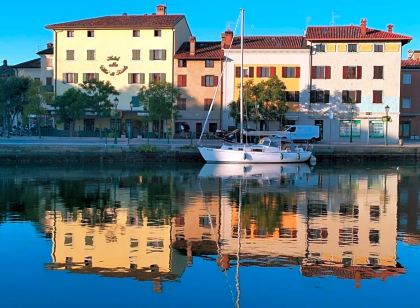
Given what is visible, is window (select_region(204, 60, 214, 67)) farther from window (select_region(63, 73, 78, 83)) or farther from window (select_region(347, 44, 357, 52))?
window (select_region(63, 73, 78, 83))

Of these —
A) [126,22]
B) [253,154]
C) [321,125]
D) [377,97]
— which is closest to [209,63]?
[126,22]

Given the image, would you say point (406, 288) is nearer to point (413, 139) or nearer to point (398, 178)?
point (398, 178)

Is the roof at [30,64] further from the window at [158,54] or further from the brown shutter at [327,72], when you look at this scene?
the brown shutter at [327,72]

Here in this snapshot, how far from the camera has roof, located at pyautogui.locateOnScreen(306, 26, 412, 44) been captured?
67.0 m

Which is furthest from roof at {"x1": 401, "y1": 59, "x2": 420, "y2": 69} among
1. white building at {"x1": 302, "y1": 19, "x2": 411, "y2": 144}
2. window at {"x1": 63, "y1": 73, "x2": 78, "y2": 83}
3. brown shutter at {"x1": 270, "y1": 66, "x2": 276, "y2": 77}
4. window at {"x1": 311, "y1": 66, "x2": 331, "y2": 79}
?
window at {"x1": 63, "y1": 73, "x2": 78, "y2": 83}

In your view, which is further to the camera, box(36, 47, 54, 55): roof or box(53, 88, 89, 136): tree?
box(36, 47, 54, 55): roof

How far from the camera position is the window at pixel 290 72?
68.1 m

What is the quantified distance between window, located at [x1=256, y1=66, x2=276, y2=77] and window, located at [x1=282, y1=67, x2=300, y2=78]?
1.07m

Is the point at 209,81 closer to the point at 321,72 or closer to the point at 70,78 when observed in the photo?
the point at 321,72

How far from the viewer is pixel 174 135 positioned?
226 ft

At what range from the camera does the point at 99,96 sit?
66438mm

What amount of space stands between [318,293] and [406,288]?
2.06 metres

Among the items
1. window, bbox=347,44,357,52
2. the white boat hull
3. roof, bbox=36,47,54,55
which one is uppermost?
roof, bbox=36,47,54,55

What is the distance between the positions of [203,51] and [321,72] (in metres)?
13.2
